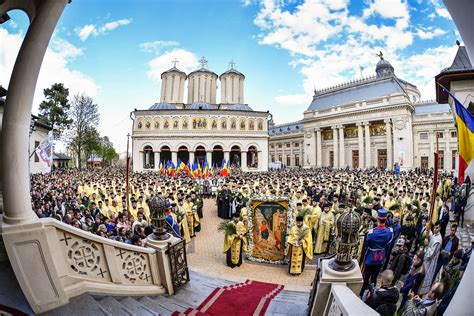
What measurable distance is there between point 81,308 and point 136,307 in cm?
82

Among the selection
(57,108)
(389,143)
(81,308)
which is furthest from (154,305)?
(389,143)

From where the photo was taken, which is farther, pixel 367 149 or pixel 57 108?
pixel 367 149

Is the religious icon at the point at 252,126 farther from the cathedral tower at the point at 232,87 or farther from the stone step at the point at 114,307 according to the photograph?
the stone step at the point at 114,307

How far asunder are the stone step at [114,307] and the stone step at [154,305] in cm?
56

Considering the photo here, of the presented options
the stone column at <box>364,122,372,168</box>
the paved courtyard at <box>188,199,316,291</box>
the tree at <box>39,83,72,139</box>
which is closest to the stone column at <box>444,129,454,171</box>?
the stone column at <box>364,122,372,168</box>

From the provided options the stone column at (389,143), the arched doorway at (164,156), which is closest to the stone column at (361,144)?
the stone column at (389,143)

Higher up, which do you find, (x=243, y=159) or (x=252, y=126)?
(x=252, y=126)

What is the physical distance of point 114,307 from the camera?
3770 mm

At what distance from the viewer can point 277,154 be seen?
69312mm

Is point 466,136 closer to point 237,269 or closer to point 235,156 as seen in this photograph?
point 237,269

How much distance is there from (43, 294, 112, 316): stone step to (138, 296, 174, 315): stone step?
91cm

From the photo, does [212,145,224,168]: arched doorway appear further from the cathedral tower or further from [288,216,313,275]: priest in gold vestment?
[288,216,313,275]: priest in gold vestment

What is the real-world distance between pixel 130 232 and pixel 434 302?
662 centimetres

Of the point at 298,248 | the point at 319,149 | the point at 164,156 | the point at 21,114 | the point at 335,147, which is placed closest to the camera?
the point at 21,114
